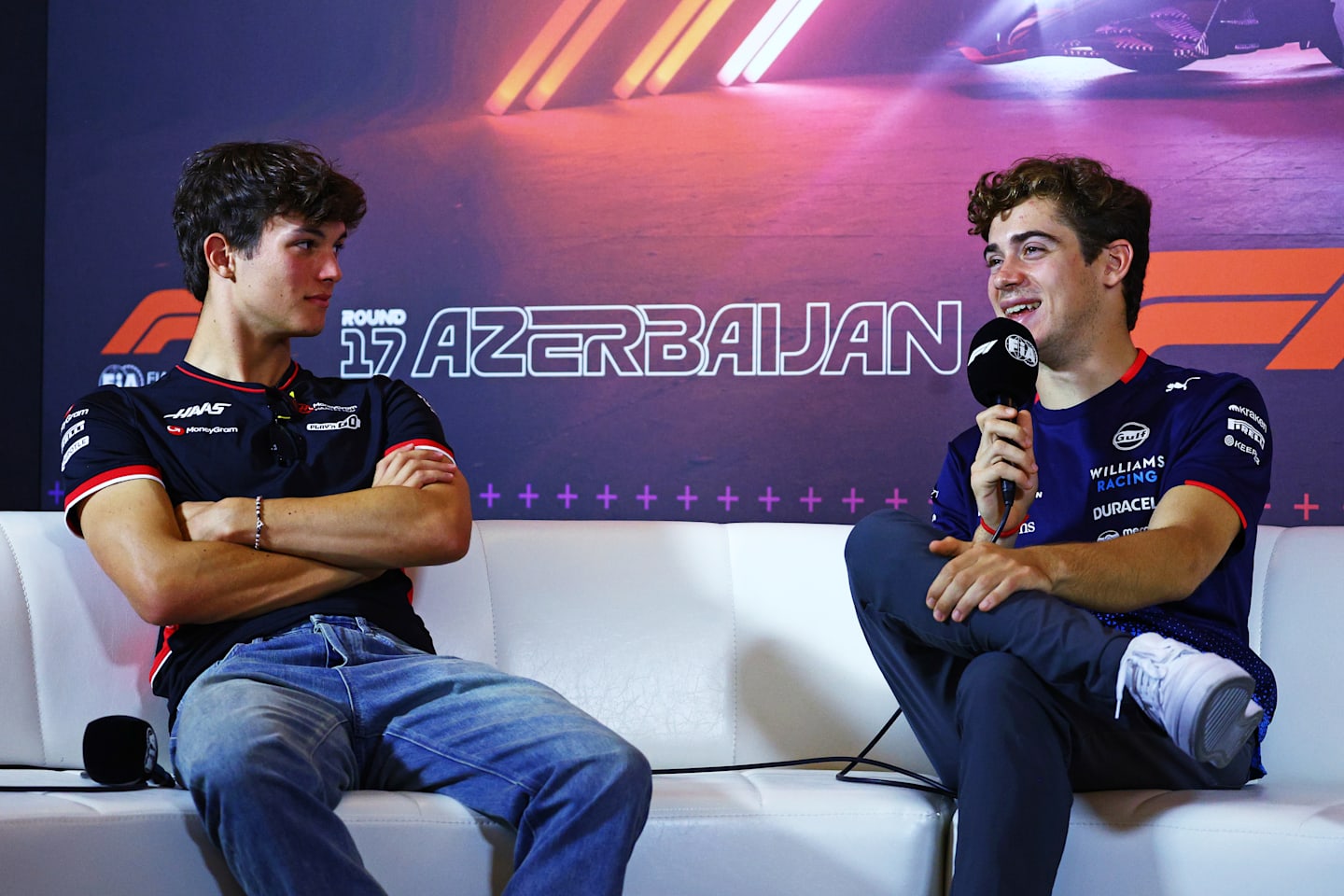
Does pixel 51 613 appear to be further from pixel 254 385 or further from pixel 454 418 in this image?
pixel 454 418

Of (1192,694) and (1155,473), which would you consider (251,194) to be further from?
(1192,694)

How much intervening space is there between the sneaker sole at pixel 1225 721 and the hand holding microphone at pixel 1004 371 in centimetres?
47

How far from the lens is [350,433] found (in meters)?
2.26

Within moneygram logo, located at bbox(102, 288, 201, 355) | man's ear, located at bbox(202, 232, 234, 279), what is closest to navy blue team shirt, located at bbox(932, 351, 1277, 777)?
man's ear, located at bbox(202, 232, 234, 279)

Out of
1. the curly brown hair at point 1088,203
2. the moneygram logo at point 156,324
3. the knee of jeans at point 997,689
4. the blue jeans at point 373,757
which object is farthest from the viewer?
the moneygram logo at point 156,324

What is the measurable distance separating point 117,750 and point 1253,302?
8.36 ft

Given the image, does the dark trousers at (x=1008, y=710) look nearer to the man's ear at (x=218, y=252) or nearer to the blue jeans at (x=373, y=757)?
the blue jeans at (x=373, y=757)

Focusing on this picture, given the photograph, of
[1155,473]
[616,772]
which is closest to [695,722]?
[616,772]

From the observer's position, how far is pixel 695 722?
2.40 m

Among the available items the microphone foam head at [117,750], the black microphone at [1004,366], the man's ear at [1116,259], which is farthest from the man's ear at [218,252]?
the man's ear at [1116,259]

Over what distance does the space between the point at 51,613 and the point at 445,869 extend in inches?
34.3

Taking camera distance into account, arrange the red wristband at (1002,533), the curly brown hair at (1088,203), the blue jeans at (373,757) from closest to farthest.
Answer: the blue jeans at (373,757) < the red wristband at (1002,533) < the curly brown hair at (1088,203)

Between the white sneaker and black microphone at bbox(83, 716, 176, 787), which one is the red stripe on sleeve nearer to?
the white sneaker

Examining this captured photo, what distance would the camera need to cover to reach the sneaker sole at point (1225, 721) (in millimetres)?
1640
